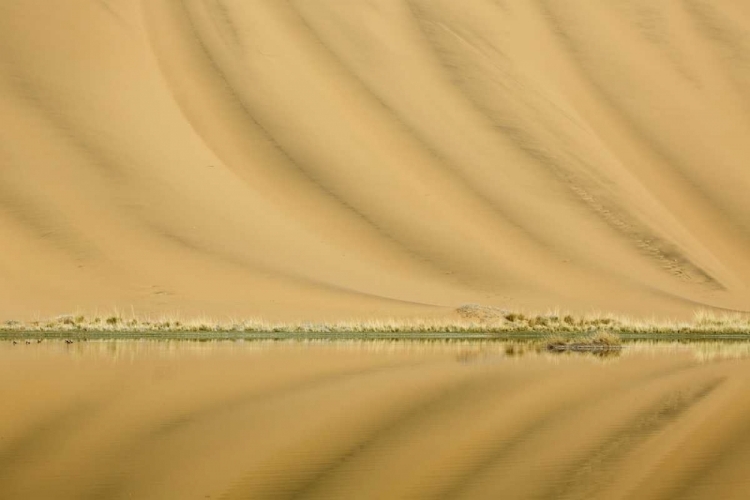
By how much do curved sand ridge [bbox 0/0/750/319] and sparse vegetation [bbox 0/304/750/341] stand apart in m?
1.93

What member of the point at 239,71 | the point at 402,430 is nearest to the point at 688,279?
the point at 239,71

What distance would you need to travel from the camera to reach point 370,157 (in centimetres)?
4366

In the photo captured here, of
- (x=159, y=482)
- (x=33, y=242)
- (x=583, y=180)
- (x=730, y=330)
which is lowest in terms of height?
(x=159, y=482)

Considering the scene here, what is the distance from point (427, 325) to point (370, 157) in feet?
40.2

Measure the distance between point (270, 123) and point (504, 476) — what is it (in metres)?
32.6

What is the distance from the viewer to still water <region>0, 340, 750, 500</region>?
11.6 m

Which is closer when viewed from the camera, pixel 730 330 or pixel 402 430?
pixel 402 430

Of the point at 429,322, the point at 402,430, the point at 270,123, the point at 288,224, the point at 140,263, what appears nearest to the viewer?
the point at 402,430

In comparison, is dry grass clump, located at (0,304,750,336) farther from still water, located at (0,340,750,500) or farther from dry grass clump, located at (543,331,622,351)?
still water, located at (0,340,750,500)

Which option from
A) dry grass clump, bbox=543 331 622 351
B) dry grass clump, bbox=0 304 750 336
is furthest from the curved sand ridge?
dry grass clump, bbox=543 331 622 351

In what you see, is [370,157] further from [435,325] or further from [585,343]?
[585,343]

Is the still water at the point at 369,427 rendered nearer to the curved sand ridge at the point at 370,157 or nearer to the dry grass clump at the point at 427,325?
the dry grass clump at the point at 427,325

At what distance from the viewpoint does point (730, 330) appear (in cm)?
3344

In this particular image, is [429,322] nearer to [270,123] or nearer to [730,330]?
[730,330]
